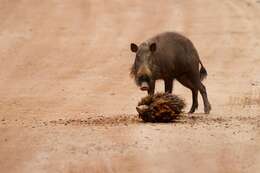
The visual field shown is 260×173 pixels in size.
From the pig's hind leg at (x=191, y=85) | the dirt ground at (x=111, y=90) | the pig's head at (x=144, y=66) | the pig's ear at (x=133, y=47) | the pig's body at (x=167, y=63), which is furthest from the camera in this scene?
the pig's hind leg at (x=191, y=85)

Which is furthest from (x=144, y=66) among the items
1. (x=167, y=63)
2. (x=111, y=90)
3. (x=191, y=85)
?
(x=111, y=90)

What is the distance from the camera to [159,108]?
48.9 feet

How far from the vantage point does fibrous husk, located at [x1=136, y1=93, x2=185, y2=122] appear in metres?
14.9

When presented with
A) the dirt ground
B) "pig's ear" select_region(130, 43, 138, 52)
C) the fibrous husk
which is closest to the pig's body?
"pig's ear" select_region(130, 43, 138, 52)

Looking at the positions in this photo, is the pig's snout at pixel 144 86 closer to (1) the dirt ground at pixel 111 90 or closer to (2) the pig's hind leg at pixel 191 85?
(1) the dirt ground at pixel 111 90

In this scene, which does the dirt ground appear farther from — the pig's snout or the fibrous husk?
the pig's snout

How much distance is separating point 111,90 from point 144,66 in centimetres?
580

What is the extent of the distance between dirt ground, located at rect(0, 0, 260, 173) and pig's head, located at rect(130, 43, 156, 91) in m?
0.76

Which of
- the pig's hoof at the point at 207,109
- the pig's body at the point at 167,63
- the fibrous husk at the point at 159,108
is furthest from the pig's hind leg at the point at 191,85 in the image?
the fibrous husk at the point at 159,108

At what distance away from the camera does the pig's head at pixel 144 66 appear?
15539mm

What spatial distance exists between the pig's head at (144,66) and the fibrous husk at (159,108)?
0.33 m

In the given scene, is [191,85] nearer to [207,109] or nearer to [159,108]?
[207,109]

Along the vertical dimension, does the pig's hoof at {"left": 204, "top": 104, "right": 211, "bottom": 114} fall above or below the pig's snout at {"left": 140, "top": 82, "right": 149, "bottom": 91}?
below

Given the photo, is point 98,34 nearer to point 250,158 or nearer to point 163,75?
point 163,75
